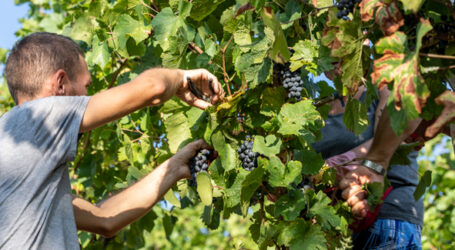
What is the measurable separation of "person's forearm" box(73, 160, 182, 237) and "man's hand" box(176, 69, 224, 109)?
361 millimetres

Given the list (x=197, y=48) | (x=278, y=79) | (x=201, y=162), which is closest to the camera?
(x=278, y=79)

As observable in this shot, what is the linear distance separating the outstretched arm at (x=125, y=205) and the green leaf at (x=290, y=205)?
1.75 feet

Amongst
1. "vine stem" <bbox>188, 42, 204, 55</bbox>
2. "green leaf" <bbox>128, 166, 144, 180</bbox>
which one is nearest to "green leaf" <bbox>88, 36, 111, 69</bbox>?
"green leaf" <bbox>128, 166, 144, 180</bbox>

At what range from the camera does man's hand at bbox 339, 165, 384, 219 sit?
203 cm

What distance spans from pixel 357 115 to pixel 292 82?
0.21 meters

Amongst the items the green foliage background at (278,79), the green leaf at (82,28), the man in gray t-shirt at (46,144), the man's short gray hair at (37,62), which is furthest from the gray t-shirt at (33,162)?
the green leaf at (82,28)

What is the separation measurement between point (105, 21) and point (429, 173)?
1460 millimetres

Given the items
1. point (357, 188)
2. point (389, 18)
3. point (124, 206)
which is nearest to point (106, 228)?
point (124, 206)

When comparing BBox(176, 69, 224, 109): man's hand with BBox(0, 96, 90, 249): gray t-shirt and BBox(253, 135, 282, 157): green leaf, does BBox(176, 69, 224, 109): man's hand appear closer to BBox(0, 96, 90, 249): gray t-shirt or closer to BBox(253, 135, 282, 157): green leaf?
BBox(253, 135, 282, 157): green leaf

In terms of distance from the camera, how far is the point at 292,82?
6.10 ft

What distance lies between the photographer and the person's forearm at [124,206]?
2283mm

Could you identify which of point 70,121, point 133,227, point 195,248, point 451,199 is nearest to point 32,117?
point 70,121

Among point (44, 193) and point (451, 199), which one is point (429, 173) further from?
point (451, 199)

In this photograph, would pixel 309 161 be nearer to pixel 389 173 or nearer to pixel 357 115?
pixel 357 115
